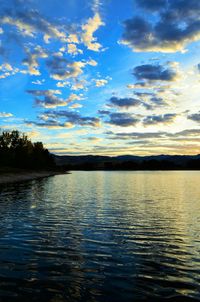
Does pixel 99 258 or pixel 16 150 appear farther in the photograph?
pixel 16 150

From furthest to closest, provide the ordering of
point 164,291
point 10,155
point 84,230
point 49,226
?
point 10,155 < point 49,226 < point 84,230 < point 164,291

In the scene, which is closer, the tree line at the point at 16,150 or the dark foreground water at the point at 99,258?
the dark foreground water at the point at 99,258

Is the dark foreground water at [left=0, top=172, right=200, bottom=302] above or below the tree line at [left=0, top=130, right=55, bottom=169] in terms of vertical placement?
below

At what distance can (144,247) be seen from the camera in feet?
73.0

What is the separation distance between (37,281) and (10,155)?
150 m

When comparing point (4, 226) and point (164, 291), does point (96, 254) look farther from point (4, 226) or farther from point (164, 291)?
point (4, 226)

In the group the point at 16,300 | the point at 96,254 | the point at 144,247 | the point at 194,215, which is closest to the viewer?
the point at 16,300

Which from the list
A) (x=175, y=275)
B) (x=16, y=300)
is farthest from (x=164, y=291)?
(x=16, y=300)

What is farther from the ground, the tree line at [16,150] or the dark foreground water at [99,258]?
the tree line at [16,150]

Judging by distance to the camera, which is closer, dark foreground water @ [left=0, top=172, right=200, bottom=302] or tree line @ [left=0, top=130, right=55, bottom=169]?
dark foreground water @ [left=0, top=172, right=200, bottom=302]

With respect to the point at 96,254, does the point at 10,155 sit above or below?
above

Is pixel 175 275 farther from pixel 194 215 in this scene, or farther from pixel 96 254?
pixel 194 215

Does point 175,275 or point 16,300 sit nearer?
point 16,300

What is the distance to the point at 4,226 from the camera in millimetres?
28922
